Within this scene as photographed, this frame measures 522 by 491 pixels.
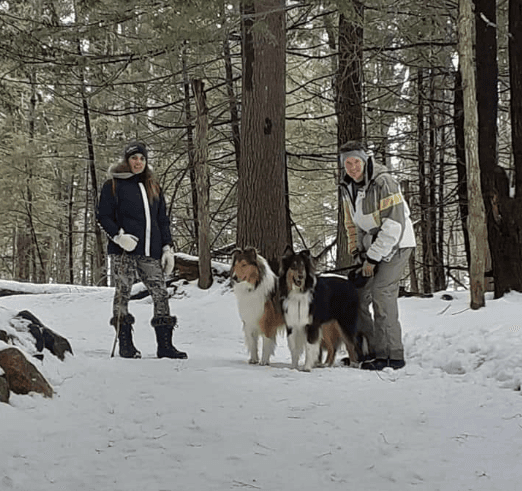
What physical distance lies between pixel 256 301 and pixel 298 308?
540 mm

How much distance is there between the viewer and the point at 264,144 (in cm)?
922

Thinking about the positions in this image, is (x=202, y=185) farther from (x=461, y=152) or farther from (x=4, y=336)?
(x=4, y=336)

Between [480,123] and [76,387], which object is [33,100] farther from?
[76,387]

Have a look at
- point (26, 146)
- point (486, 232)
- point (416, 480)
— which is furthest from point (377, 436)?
point (26, 146)

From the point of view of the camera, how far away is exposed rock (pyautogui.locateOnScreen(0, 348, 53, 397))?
3828mm

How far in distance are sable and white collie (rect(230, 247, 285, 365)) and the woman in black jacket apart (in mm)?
818

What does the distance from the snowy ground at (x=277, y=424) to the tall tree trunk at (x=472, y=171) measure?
1.01 meters

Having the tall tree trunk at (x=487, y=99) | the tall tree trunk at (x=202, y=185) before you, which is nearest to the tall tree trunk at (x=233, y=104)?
the tall tree trunk at (x=202, y=185)

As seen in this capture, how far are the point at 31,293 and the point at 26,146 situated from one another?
661 centimetres

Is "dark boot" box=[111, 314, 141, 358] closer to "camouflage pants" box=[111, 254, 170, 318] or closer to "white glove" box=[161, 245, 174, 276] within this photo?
"camouflage pants" box=[111, 254, 170, 318]

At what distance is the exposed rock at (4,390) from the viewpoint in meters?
3.63

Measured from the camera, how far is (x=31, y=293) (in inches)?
502

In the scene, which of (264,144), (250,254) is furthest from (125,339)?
(264,144)

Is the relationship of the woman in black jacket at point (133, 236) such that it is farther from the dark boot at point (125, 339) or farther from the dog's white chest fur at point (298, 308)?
the dog's white chest fur at point (298, 308)
